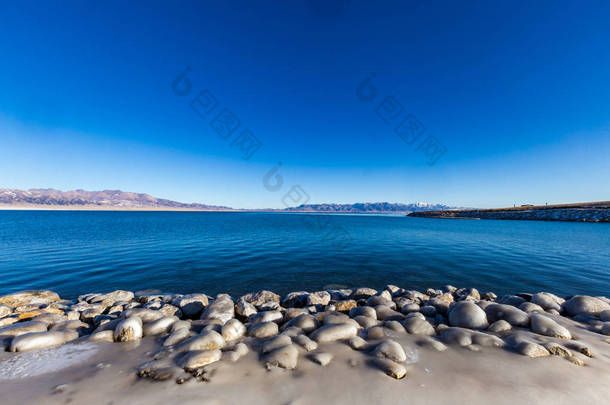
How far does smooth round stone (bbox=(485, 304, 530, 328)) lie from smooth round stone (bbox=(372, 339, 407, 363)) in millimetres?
3276

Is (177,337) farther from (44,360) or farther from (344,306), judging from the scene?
(344,306)

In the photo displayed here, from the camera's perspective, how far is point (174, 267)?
1427 centimetres

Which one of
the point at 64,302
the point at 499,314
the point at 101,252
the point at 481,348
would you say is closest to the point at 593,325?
the point at 499,314

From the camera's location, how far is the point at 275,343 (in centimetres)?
432

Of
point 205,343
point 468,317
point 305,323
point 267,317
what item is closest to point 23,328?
point 205,343

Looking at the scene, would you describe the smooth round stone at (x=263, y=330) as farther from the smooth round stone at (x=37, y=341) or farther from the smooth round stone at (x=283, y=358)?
the smooth round stone at (x=37, y=341)

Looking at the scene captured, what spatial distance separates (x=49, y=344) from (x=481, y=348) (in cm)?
889

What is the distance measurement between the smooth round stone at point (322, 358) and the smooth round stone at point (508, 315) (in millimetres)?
4620

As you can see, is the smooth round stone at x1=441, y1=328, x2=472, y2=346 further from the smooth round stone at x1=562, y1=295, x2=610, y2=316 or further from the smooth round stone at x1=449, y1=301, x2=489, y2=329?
the smooth round stone at x1=562, y1=295, x2=610, y2=316

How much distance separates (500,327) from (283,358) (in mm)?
4981

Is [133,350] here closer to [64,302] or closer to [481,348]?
[481,348]

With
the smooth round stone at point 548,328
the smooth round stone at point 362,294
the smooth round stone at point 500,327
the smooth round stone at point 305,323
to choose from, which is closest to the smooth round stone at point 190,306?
the smooth round stone at point 305,323

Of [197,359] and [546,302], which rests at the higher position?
[197,359]

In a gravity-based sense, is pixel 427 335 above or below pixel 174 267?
above
